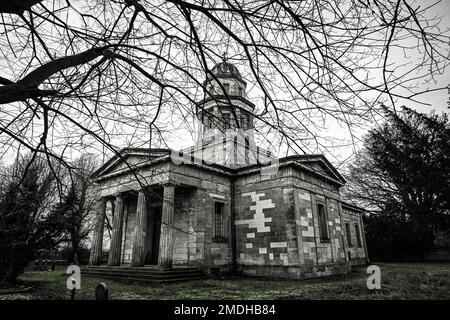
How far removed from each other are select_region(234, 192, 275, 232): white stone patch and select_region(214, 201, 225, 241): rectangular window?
916 millimetres

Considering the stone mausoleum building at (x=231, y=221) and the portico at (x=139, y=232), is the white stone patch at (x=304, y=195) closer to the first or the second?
the stone mausoleum building at (x=231, y=221)

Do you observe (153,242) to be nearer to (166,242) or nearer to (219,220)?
(166,242)

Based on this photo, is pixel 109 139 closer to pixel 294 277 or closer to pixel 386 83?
pixel 386 83

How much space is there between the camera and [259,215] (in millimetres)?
13375

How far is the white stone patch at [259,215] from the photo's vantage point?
13.0 m

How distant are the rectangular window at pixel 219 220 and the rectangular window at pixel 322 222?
535 cm

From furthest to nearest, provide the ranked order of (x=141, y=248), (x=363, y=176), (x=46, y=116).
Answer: (x=363, y=176) < (x=141, y=248) < (x=46, y=116)

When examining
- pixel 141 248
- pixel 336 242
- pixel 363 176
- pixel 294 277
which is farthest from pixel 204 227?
pixel 363 176

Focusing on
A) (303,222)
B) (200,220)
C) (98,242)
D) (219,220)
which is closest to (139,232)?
(200,220)

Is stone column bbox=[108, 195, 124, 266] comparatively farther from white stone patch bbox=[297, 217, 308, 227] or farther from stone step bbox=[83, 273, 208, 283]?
white stone patch bbox=[297, 217, 308, 227]

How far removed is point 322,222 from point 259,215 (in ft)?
12.7

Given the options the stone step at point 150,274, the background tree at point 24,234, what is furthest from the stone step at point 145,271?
the background tree at point 24,234

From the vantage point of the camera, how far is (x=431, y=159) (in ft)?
44.9
